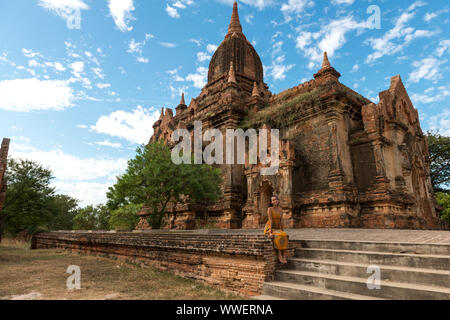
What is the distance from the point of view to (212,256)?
6375mm

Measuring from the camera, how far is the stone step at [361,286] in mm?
3850

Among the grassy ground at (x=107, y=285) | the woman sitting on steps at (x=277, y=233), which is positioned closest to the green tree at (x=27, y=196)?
the grassy ground at (x=107, y=285)

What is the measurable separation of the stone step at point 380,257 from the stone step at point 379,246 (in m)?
0.21

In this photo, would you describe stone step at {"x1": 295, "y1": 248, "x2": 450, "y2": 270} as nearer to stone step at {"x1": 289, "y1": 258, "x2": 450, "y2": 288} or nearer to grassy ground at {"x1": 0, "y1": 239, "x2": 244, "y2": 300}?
stone step at {"x1": 289, "y1": 258, "x2": 450, "y2": 288}

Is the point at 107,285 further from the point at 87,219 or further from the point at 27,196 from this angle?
the point at 87,219

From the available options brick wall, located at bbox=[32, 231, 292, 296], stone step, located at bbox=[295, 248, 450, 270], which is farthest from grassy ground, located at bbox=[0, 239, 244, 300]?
stone step, located at bbox=[295, 248, 450, 270]

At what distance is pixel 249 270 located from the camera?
18.1 ft

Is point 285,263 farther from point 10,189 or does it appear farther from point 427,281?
point 10,189

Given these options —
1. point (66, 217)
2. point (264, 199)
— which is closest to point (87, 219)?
point (66, 217)

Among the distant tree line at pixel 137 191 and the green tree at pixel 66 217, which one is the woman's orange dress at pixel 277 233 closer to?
the distant tree line at pixel 137 191

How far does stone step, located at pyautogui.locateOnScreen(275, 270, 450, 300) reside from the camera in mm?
3850

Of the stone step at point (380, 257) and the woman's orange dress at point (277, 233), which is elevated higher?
the woman's orange dress at point (277, 233)

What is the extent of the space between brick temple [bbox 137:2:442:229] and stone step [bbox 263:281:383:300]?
7558 mm
